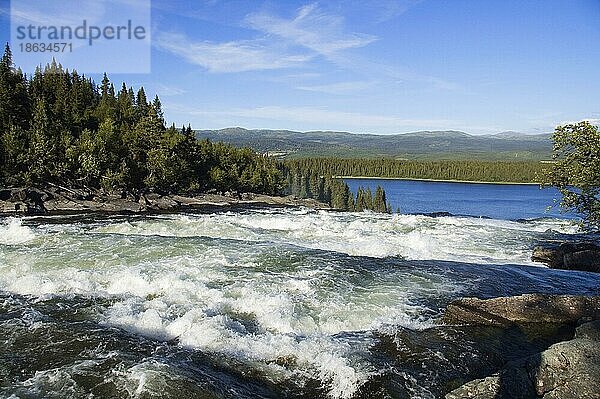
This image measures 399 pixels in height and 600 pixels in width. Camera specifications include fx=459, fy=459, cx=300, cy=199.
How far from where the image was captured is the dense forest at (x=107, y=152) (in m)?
60.6

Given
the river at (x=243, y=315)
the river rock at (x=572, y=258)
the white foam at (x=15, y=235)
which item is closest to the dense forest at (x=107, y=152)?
the white foam at (x=15, y=235)

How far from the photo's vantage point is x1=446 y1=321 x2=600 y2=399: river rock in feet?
31.2

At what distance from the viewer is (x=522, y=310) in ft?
50.1

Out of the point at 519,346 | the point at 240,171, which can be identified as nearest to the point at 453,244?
the point at 519,346

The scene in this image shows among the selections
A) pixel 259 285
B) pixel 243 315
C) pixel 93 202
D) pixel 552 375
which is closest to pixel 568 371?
pixel 552 375

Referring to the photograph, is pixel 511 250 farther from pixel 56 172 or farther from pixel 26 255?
pixel 56 172

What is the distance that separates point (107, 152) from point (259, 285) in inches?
2215

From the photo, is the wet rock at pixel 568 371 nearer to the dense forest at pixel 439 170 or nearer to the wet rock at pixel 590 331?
the wet rock at pixel 590 331

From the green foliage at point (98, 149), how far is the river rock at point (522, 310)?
5655cm

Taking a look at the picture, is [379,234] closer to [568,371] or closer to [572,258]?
[572,258]

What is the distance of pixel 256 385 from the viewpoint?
1030 cm

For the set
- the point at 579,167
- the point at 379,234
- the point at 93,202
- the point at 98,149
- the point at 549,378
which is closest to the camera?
the point at 549,378

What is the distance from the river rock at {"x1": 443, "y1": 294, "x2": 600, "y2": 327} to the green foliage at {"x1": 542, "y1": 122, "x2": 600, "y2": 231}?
5759mm

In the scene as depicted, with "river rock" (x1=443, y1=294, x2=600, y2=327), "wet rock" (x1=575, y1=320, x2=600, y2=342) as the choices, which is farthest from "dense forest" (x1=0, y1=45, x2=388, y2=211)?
"wet rock" (x1=575, y1=320, x2=600, y2=342)
